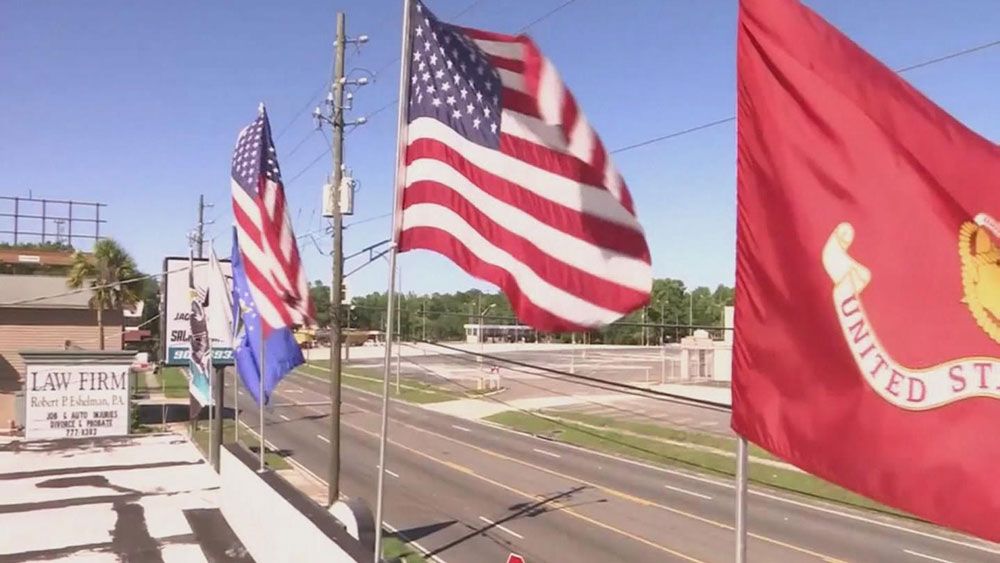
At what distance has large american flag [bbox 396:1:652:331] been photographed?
619 cm

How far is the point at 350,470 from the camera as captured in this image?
29.6m

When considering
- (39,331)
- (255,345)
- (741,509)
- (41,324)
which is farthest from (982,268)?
(41,324)

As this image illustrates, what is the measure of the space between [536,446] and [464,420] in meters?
10.1

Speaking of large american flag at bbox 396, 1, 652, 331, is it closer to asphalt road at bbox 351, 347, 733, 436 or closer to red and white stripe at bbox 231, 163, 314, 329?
red and white stripe at bbox 231, 163, 314, 329

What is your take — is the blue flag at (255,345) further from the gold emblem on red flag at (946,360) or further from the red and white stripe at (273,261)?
the gold emblem on red flag at (946,360)

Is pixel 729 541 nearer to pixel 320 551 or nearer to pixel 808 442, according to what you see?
pixel 320 551

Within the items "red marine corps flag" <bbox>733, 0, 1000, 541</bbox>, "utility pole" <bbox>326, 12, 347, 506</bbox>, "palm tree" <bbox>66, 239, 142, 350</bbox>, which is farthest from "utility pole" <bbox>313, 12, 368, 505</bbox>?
"palm tree" <bbox>66, 239, 142, 350</bbox>

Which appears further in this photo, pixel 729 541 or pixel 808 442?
Answer: pixel 729 541

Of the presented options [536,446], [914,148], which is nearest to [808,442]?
[914,148]

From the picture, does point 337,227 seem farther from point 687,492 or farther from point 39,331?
point 39,331

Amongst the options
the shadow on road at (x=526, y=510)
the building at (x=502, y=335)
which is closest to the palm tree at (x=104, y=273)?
the shadow on road at (x=526, y=510)

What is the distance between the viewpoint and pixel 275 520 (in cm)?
1399

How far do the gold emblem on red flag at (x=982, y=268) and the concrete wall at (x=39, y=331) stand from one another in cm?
4838

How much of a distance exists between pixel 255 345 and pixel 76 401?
867 inches
